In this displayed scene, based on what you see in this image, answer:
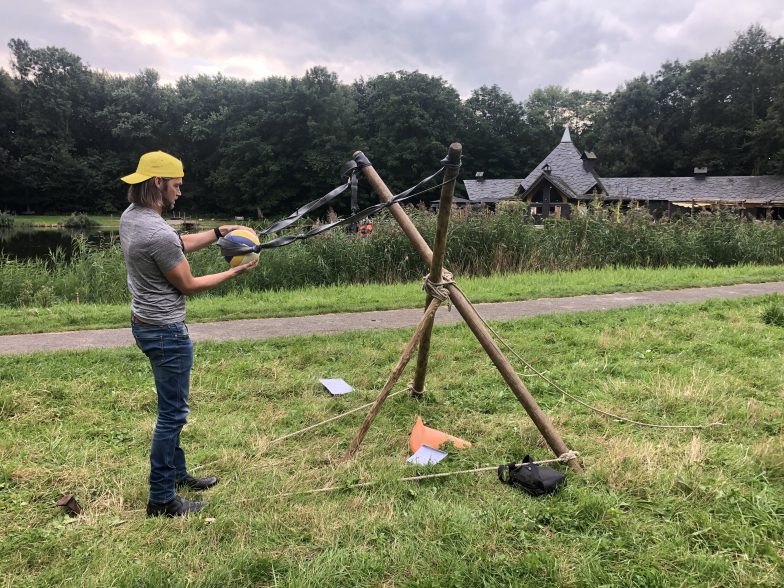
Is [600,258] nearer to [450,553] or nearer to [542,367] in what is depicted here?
[542,367]

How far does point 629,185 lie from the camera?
3812cm

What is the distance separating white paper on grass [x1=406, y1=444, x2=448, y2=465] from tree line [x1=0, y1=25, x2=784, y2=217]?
1788 inches

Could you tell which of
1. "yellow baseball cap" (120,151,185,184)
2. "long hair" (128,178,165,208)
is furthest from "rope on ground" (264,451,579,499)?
"yellow baseball cap" (120,151,185,184)

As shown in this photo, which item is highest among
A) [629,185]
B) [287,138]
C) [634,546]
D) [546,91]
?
[546,91]

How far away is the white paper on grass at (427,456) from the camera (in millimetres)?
3510

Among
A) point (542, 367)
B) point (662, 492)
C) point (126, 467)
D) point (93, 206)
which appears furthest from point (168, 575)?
point (93, 206)

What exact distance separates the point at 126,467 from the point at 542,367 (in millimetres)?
3779

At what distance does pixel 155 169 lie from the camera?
9.10 feet

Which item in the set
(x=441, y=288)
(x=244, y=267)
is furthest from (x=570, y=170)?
(x=244, y=267)

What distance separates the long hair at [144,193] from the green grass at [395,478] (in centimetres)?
169

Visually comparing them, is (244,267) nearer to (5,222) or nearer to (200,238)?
(200,238)

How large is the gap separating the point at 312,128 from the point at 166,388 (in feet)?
167

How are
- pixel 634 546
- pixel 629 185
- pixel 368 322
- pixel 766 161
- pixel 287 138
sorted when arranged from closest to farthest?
pixel 634 546
pixel 368 322
pixel 629 185
pixel 766 161
pixel 287 138

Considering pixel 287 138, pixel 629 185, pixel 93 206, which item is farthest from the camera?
pixel 93 206
